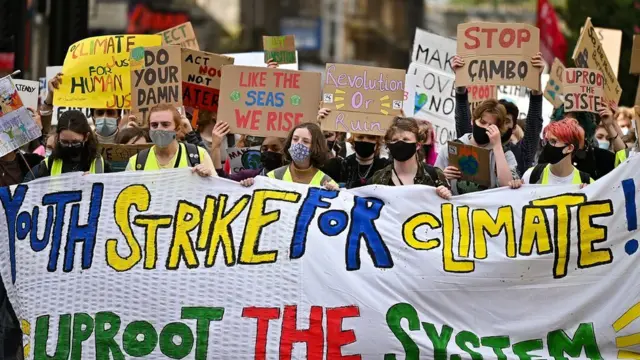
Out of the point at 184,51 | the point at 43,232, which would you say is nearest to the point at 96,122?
the point at 184,51

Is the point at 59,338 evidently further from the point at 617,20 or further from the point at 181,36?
the point at 617,20

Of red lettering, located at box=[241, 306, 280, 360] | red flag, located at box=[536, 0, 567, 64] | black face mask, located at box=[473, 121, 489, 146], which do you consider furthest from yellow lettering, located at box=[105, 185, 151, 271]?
red flag, located at box=[536, 0, 567, 64]

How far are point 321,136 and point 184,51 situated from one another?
2239 millimetres

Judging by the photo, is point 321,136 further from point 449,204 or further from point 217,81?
point 217,81

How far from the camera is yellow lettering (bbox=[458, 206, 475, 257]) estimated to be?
27.2 feet

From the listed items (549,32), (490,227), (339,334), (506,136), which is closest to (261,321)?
(339,334)

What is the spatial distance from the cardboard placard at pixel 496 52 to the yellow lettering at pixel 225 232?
92.7 inches

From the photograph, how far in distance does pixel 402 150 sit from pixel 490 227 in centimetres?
70

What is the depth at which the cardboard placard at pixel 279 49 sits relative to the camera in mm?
12289

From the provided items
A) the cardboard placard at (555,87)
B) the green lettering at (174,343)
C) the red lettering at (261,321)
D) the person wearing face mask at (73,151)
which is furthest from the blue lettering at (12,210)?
the cardboard placard at (555,87)

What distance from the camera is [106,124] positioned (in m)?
11.0

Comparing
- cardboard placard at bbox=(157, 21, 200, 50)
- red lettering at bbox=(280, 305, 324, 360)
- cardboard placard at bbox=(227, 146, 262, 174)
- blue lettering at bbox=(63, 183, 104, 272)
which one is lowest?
red lettering at bbox=(280, 305, 324, 360)

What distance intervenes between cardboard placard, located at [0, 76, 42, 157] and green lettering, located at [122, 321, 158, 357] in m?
1.58

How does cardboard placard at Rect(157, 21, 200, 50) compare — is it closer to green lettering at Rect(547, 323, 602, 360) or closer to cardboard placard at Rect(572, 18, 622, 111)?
cardboard placard at Rect(572, 18, 622, 111)
